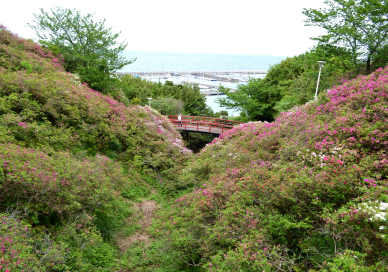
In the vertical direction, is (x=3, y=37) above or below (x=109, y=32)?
below

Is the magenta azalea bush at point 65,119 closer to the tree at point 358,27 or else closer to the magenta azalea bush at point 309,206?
the magenta azalea bush at point 309,206

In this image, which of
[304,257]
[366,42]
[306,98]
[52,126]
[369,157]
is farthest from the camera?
[306,98]

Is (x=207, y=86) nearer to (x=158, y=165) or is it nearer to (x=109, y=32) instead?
(x=109, y=32)

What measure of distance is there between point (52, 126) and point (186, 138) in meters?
13.4

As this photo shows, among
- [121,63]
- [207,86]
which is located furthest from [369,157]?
[207,86]

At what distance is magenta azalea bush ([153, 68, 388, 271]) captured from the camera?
3.61 metres

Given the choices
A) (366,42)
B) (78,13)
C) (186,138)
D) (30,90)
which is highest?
(78,13)

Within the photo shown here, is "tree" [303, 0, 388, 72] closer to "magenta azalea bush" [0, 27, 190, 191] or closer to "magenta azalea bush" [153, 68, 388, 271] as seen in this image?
"magenta azalea bush" [153, 68, 388, 271]

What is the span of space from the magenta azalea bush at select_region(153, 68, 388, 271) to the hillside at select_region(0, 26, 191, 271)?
1955 mm

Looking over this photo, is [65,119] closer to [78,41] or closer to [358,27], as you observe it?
[78,41]

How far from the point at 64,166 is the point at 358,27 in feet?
45.2

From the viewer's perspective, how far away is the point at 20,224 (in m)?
4.23

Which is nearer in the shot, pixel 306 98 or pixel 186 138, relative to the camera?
pixel 306 98

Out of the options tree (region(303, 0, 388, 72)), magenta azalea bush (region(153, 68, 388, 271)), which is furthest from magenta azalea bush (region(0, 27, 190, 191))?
tree (region(303, 0, 388, 72))
